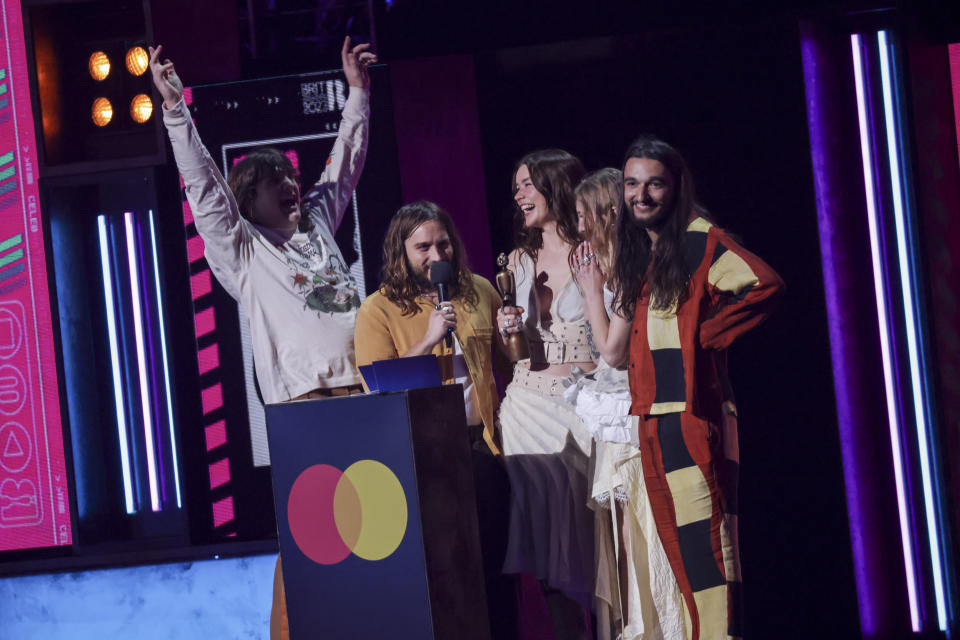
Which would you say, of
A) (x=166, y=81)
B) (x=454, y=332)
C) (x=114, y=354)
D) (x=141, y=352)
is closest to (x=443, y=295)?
(x=454, y=332)

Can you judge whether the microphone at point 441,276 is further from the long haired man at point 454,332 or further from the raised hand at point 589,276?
the raised hand at point 589,276

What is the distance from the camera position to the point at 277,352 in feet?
10.6

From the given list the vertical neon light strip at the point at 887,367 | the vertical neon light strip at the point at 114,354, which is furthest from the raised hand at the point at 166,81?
the vertical neon light strip at the point at 887,367

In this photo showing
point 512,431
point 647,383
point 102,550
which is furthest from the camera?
point 102,550

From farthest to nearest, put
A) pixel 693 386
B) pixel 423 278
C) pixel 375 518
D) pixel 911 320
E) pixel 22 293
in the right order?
1. pixel 22 293
2. pixel 911 320
3. pixel 423 278
4. pixel 693 386
5. pixel 375 518

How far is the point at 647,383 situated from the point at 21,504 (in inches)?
107

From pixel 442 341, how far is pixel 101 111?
71.5 inches

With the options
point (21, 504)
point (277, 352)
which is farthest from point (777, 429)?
point (21, 504)

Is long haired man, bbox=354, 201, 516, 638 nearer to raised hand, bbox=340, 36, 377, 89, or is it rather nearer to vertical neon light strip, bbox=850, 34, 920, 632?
raised hand, bbox=340, 36, 377, 89

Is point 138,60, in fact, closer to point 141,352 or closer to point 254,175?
point 254,175

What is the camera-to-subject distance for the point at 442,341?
2.92 metres

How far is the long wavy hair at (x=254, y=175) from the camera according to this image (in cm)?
328

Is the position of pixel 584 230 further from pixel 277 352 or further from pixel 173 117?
pixel 173 117

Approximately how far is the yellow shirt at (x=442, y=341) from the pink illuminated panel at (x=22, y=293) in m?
1.53
